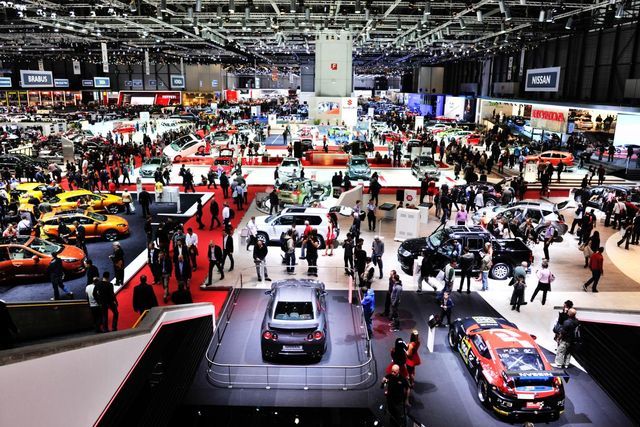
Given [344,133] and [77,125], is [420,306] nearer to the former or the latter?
[344,133]

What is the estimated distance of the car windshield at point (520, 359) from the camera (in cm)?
826

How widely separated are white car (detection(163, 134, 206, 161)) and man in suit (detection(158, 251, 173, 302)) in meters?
21.8

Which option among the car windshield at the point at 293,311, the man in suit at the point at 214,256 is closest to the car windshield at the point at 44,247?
the man in suit at the point at 214,256

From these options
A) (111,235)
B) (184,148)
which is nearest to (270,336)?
(111,235)

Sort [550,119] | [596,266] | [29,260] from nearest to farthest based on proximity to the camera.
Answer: [596,266] < [29,260] < [550,119]

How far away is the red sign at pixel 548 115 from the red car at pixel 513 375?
31.4 meters

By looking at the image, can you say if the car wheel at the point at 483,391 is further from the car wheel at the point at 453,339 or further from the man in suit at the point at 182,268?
the man in suit at the point at 182,268

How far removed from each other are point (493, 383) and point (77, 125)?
159 feet

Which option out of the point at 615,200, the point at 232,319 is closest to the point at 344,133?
the point at 615,200

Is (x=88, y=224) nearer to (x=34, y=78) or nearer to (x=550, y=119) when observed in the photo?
(x=34, y=78)

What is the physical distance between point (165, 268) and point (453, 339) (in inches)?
286

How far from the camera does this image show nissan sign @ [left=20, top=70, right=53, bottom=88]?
114ft

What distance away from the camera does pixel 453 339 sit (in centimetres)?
1035

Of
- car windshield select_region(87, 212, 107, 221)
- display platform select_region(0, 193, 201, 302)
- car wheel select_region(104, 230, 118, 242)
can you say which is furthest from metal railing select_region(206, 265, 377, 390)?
car windshield select_region(87, 212, 107, 221)
